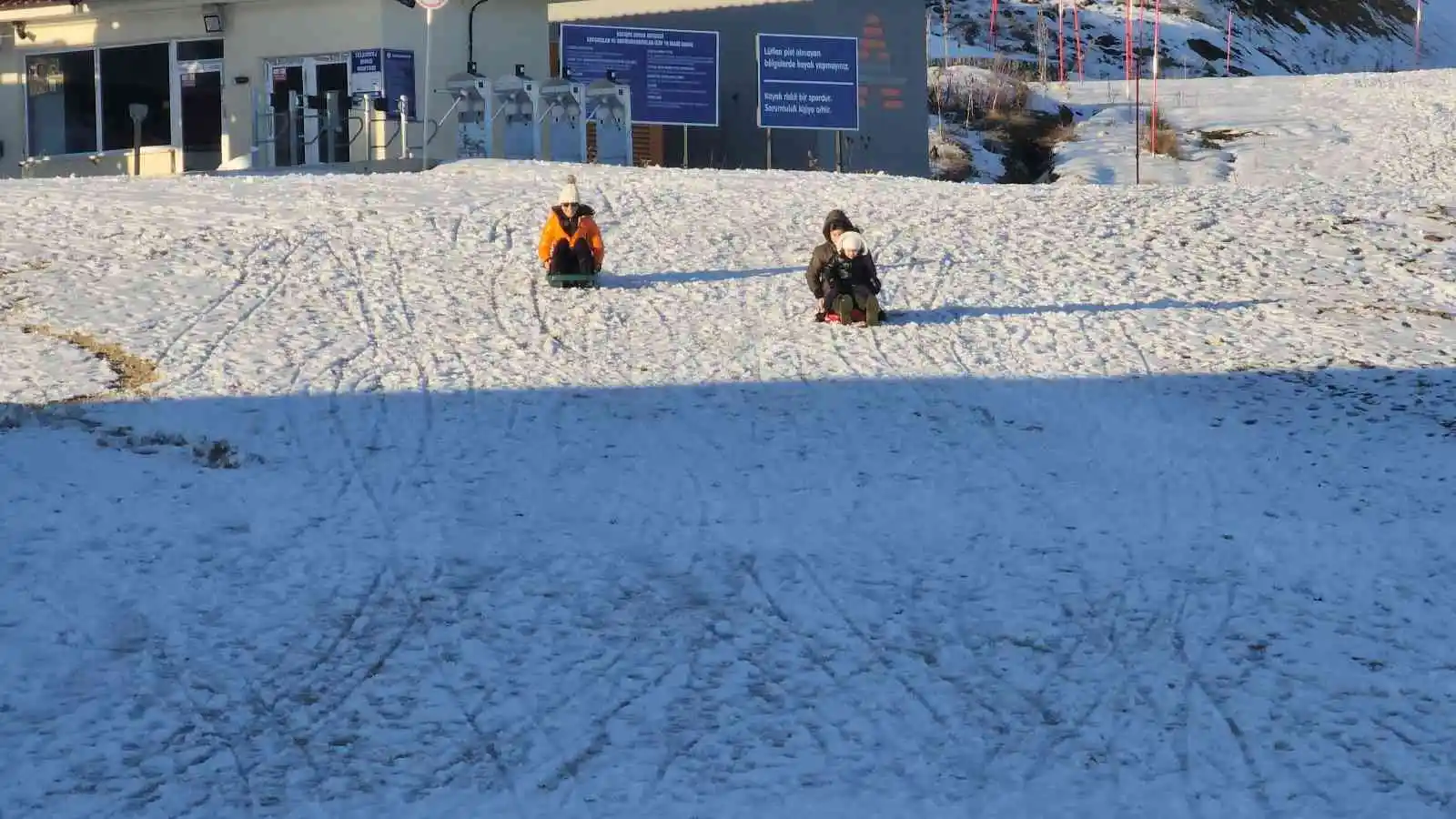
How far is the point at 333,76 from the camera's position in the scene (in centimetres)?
2742

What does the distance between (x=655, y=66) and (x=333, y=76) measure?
482 centimetres

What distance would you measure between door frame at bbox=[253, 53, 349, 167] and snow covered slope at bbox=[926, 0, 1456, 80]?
21.0m

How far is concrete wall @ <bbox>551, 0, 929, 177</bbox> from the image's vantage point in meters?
30.5

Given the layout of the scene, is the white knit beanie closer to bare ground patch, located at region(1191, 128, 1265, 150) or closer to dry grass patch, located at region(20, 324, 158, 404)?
dry grass patch, located at region(20, 324, 158, 404)

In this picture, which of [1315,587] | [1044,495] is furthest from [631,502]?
[1315,587]

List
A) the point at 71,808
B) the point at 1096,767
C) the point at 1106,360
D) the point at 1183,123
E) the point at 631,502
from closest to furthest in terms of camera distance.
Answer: the point at 71,808
the point at 1096,767
the point at 631,502
the point at 1106,360
the point at 1183,123

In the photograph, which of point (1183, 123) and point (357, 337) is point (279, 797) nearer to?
point (357, 337)

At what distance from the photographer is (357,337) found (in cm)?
1327

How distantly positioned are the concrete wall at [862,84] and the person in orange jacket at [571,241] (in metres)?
15.0

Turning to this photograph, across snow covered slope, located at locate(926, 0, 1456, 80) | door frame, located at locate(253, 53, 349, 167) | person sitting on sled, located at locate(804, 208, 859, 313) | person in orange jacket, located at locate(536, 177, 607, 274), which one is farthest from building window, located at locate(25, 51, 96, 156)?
snow covered slope, located at locate(926, 0, 1456, 80)

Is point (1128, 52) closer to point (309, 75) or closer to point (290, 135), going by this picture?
point (309, 75)

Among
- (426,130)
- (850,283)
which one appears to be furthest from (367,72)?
(850,283)

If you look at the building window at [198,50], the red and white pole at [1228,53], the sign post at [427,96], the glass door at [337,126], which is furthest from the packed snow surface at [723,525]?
the red and white pole at [1228,53]

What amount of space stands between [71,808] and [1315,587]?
572 centimetres
